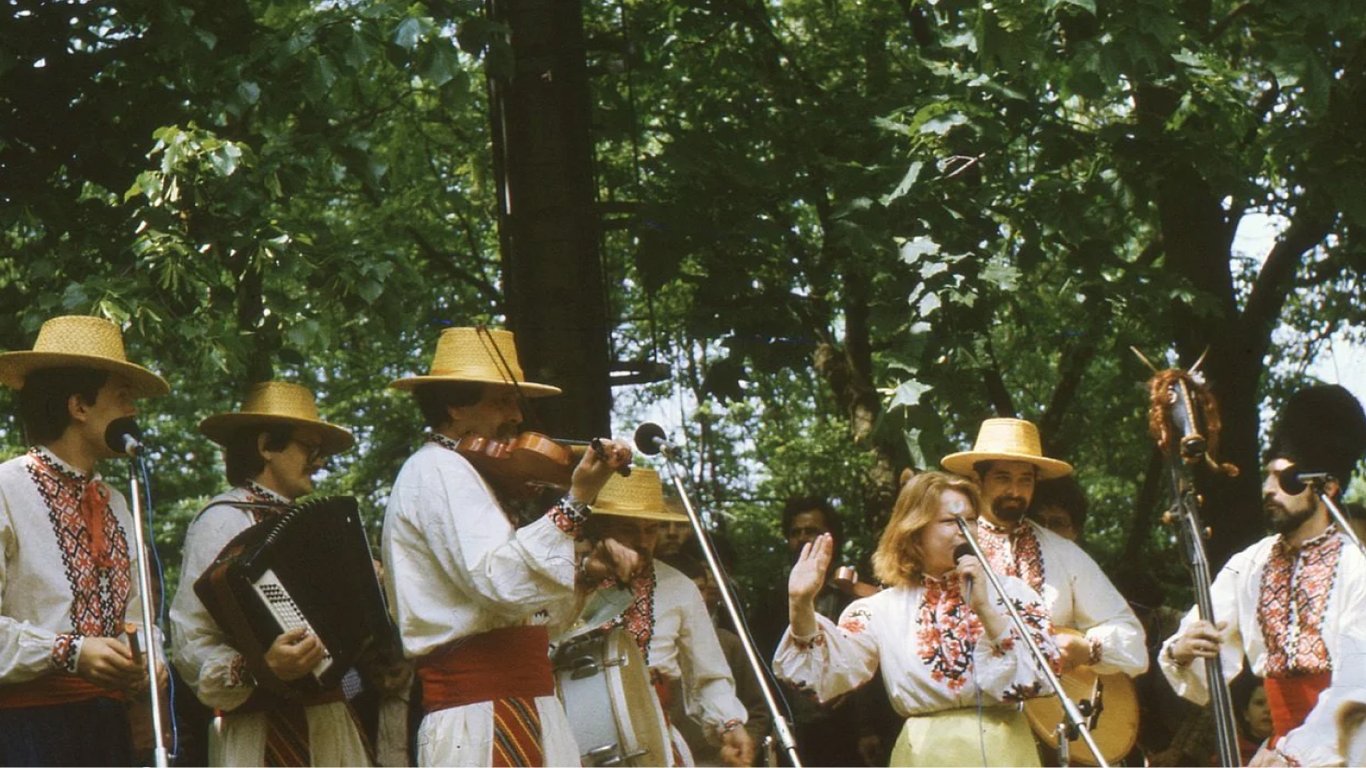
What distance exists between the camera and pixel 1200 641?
575 centimetres

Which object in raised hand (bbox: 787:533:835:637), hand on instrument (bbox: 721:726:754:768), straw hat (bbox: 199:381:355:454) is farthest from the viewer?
hand on instrument (bbox: 721:726:754:768)

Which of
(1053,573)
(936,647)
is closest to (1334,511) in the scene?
(936,647)

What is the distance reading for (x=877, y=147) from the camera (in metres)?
8.88

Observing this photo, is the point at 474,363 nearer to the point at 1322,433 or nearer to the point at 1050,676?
the point at 1050,676

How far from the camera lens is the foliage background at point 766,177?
719 centimetres

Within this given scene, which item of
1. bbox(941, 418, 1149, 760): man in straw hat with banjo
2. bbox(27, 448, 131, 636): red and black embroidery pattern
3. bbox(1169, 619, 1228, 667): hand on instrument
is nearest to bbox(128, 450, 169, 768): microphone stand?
bbox(27, 448, 131, 636): red and black embroidery pattern

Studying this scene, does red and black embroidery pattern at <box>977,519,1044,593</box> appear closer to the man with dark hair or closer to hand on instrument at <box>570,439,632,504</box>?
the man with dark hair

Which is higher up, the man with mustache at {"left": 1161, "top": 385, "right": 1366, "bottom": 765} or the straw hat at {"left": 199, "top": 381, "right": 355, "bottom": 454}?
the straw hat at {"left": 199, "top": 381, "right": 355, "bottom": 454}

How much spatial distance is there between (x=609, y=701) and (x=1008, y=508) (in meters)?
2.04

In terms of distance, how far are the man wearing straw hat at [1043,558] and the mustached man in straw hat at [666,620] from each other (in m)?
1.22

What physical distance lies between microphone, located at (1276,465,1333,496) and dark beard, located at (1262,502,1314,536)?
0.08 meters

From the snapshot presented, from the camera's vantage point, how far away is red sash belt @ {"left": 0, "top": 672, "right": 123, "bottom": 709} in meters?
5.48

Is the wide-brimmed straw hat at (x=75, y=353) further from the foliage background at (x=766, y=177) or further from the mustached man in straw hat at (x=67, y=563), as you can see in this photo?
the foliage background at (x=766, y=177)

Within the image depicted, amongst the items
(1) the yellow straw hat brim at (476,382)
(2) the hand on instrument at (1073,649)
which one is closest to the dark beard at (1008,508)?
(2) the hand on instrument at (1073,649)
